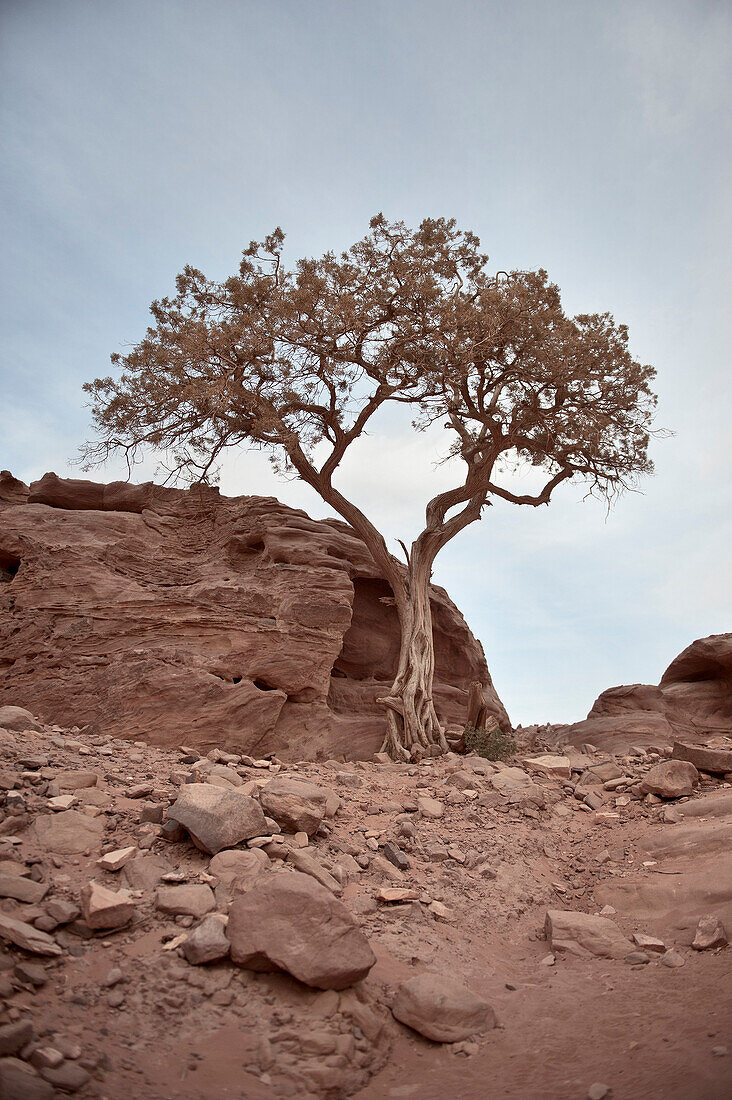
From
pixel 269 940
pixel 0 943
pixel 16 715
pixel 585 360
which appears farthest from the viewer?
pixel 585 360

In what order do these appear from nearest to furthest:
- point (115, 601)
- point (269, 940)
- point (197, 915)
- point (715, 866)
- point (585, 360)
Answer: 1. point (269, 940)
2. point (197, 915)
3. point (715, 866)
4. point (115, 601)
5. point (585, 360)

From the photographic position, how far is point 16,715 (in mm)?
7703

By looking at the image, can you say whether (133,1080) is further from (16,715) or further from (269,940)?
(16,715)

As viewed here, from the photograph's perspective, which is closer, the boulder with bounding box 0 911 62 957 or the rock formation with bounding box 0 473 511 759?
the boulder with bounding box 0 911 62 957

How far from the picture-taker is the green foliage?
1159cm

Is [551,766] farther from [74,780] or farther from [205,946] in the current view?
[205,946]

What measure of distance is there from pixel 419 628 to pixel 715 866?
323 inches

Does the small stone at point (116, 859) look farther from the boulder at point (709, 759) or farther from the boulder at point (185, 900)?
the boulder at point (709, 759)

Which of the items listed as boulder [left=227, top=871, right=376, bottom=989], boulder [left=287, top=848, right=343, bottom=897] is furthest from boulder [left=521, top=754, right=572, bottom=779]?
boulder [left=227, top=871, right=376, bottom=989]

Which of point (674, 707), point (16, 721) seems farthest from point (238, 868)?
point (674, 707)

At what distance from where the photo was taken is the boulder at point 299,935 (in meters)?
3.61

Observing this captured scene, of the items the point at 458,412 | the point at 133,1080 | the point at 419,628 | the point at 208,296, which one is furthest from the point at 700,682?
the point at 133,1080

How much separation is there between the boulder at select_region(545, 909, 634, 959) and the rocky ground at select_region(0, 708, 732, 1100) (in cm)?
2

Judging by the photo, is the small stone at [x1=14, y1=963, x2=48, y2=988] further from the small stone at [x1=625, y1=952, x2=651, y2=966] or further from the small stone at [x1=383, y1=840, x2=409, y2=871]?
the small stone at [x1=625, y1=952, x2=651, y2=966]
